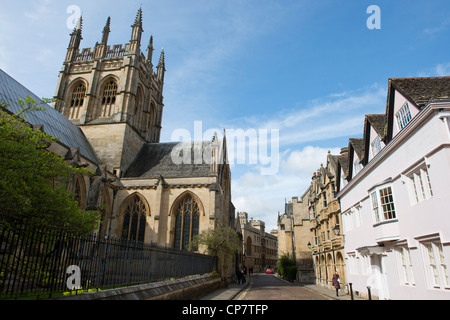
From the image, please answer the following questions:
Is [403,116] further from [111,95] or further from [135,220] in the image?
[111,95]

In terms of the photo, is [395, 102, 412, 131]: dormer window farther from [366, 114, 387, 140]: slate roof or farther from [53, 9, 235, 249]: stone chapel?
[53, 9, 235, 249]: stone chapel

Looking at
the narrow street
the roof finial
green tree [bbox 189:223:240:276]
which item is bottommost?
the narrow street

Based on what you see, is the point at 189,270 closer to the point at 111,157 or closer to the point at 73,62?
the point at 111,157

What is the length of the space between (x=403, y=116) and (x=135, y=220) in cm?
2311

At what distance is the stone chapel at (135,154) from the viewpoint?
25.2m

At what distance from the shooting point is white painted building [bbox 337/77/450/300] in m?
8.49

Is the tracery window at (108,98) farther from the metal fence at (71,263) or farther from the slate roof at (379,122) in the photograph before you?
the slate roof at (379,122)

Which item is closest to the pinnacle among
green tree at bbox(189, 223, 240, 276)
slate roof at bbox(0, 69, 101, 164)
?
slate roof at bbox(0, 69, 101, 164)

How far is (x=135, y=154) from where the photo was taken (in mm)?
31984

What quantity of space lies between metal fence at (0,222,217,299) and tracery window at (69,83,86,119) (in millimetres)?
27260

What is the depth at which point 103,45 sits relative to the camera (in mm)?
35188

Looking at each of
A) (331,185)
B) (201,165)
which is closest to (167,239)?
(201,165)

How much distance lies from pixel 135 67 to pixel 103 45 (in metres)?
6.66

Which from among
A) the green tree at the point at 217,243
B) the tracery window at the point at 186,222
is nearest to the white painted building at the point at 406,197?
the green tree at the point at 217,243
